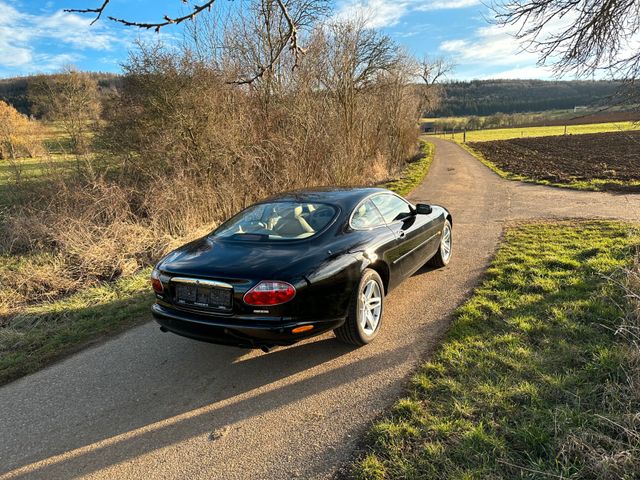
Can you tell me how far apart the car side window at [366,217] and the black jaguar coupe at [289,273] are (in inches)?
0.6

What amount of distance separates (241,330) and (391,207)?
2643 millimetres

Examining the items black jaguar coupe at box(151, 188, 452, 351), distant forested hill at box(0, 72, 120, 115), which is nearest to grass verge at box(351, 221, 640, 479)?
black jaguar coupe at box(151, 188, 452, 351)

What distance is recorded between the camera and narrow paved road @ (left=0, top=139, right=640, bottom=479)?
2.56 meters

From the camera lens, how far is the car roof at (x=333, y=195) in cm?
444

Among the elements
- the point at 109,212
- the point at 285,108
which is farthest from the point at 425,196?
the point at 109,212

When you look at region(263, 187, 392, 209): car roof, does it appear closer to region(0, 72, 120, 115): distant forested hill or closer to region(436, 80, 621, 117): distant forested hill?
region(0, 72, 120, 115): distant forested hill

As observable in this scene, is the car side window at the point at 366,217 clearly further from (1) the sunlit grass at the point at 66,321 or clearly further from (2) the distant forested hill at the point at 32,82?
(2) the distant forested hill at the point at 32,82

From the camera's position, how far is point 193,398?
10.5 ft

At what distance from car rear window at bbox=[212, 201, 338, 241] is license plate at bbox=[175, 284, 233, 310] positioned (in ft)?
2.47

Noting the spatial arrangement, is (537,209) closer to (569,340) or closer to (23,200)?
(569,340)

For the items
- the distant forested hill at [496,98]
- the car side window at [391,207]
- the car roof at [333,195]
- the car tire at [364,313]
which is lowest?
the car tire at [364,313]

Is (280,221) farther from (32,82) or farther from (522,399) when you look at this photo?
(32,82)

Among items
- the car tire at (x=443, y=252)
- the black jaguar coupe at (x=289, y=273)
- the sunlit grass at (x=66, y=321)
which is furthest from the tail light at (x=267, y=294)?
the car tire at (x=443, y=252)

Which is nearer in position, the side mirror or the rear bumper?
the rear bumper
